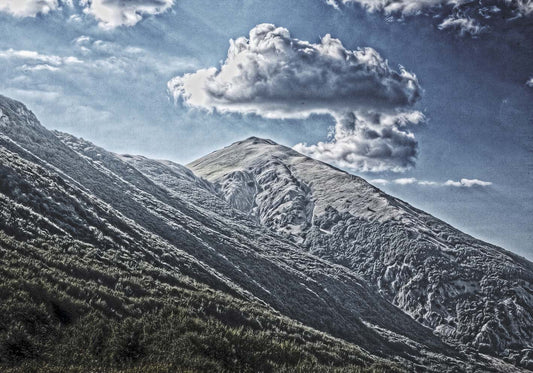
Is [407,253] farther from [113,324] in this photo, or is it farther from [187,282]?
[113,324]

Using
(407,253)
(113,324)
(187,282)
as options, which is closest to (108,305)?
(113,324)

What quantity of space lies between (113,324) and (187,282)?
1334 cm

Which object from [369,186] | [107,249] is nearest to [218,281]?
[107,249]

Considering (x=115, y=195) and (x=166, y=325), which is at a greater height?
(x=115, y=195)

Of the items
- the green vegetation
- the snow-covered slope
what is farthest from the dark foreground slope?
the snow-covered slope

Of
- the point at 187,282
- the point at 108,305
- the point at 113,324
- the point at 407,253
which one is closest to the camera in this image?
the point at 113,324

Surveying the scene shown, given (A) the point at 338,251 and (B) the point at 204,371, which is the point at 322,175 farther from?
(B) the point at 204,371

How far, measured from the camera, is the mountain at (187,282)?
1366 centimetres

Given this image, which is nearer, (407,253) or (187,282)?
(187,282)

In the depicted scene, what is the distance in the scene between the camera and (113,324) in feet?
49.3

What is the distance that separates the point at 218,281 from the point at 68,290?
18.5 metres

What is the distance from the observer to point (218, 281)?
3444 centimetres

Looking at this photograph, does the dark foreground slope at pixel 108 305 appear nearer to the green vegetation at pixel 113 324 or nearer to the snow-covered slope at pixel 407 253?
the green vegetation at pixel 113 324

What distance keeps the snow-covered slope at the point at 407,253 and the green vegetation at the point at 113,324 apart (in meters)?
52.0
